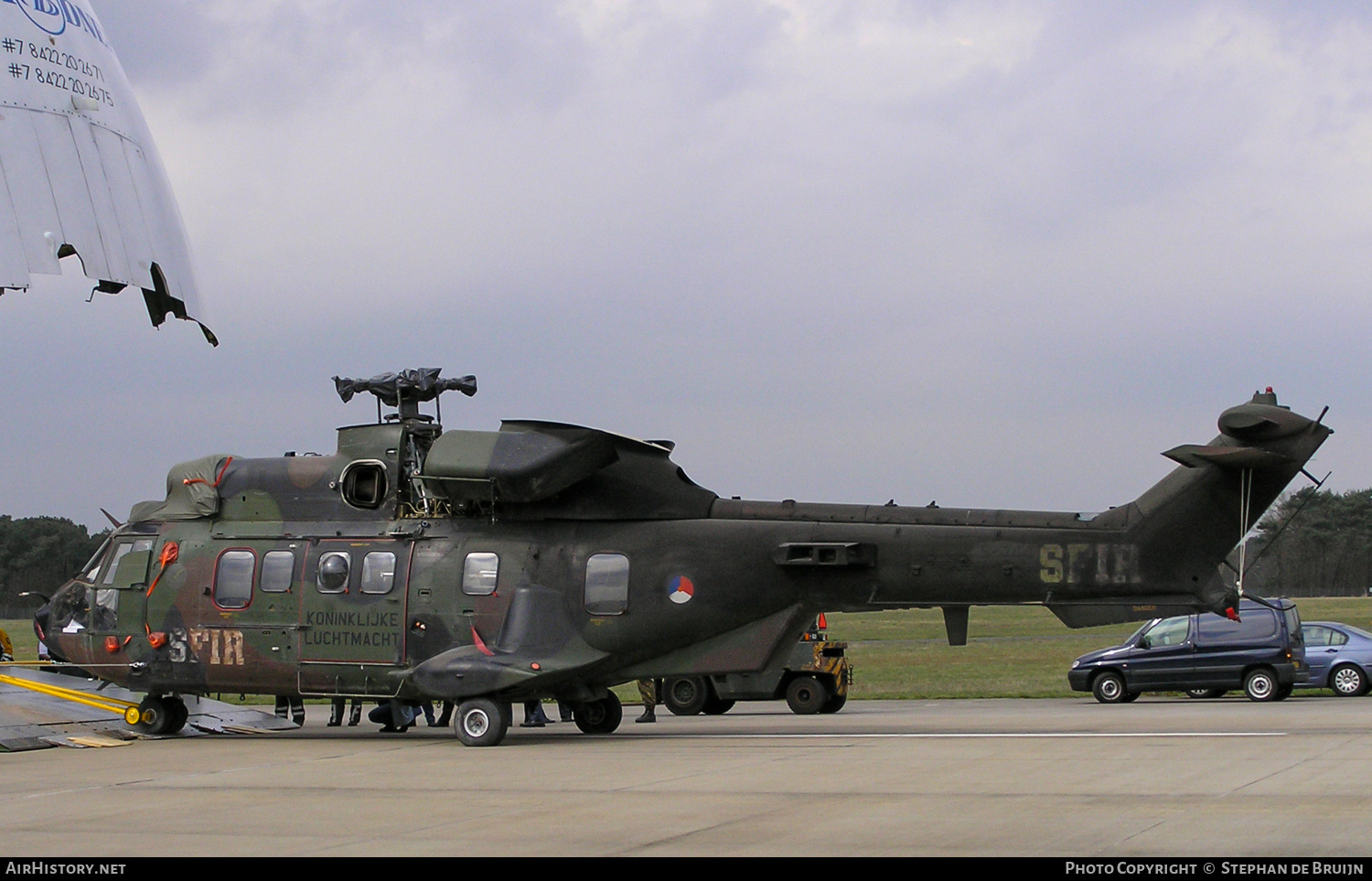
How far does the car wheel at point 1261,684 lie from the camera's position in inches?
912

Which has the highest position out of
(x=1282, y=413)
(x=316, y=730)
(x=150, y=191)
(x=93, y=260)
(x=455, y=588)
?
(x=150, y=191)


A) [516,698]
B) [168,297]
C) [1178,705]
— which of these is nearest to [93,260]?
[168,297]

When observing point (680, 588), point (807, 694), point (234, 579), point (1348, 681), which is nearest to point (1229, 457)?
point (680, 588)

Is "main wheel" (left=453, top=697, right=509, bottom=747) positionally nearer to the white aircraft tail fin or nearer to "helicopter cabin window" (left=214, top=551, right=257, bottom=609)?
"helicopter cabin window" (left=214, top=551, right=257, bottom=609)

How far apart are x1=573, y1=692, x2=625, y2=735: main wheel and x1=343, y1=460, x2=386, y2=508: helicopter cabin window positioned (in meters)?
3.53

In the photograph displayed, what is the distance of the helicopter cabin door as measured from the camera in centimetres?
1641

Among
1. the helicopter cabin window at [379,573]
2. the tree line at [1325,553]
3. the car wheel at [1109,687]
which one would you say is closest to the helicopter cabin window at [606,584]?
the helicopter cabin window at [379,573]

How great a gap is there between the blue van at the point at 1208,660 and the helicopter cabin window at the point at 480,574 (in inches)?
482

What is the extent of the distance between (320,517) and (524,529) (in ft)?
8.42

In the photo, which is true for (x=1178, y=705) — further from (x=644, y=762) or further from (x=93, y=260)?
(x=93, y=260)

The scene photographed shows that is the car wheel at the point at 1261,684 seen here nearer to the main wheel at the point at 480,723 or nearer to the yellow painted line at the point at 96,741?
the main wheel at the point at 480,723

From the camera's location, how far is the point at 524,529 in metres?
16.5

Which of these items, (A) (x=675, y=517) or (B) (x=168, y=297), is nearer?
(B) (x=168, y=297)
